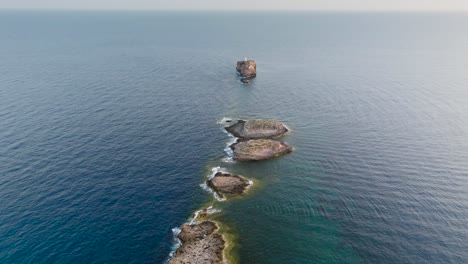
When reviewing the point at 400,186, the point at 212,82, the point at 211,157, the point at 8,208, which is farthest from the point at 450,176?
the point at 212,82

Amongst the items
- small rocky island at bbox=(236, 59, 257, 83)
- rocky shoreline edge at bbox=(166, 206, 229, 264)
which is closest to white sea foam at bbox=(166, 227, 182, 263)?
rocky shoreline edge at bbox=(166, 206, 229, 264)

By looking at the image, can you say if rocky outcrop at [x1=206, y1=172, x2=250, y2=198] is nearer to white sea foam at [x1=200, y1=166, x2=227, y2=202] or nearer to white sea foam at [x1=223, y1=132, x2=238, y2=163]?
white sea foam at [x1=200, y1=166, x2=227, y2=202]

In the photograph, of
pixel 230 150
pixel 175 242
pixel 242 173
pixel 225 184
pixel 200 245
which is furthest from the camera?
pixel 230 150

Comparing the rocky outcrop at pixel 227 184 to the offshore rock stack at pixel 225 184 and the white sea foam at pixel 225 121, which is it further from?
the white sea foam at pixel 225 121

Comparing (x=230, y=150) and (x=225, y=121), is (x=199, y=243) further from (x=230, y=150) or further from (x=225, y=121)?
(x=225, y=121)

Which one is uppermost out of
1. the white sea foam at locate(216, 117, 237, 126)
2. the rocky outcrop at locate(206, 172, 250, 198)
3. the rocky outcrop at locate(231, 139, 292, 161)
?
the rocky outcrop at locate(231, 139, 292, 161)

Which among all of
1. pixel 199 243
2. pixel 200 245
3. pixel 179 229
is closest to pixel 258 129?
pixel 179 229

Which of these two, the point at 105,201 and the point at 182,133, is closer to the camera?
the point at 105,201

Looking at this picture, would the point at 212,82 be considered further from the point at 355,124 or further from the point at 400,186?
the point at 400,186
